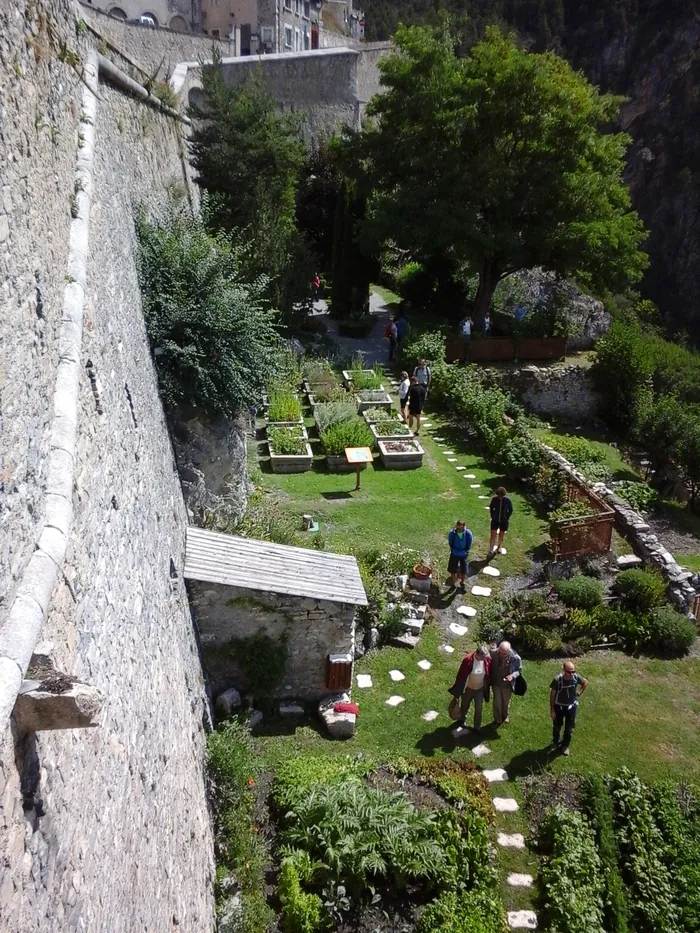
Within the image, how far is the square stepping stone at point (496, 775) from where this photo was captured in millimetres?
7172

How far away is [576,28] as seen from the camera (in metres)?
50.4

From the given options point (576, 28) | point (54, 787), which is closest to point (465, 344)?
point (54, 787)

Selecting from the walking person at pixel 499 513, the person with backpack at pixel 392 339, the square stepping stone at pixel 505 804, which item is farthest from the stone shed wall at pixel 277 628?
the person with backpack at pixel 392 339

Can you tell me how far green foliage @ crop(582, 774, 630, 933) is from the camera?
19.0ft

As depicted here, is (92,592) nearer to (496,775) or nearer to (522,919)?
(522,919)

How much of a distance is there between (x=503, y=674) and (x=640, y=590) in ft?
10.0

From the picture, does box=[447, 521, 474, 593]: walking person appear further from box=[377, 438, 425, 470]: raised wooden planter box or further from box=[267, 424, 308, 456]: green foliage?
box=[267, 424, 308, 456]: green foliage

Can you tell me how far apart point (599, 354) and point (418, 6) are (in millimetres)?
47239

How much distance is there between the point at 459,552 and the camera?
9.78 m

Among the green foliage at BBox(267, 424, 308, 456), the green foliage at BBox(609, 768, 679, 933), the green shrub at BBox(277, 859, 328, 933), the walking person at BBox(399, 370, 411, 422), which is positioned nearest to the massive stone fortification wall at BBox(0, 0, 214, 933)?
the green shrub at BBox(277, 859, 328, 933)

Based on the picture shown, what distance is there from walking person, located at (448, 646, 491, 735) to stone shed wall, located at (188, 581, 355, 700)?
3.93ft

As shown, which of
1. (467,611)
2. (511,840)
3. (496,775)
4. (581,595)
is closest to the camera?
(511,840)

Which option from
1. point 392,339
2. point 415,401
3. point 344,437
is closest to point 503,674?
point 344,437


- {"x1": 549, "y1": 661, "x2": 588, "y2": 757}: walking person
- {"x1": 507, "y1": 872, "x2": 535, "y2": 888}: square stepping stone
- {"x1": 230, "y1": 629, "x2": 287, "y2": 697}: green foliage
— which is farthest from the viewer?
{"x1": 230, "y1": 629, "x2": 287, "y2": 697}: green foliage
